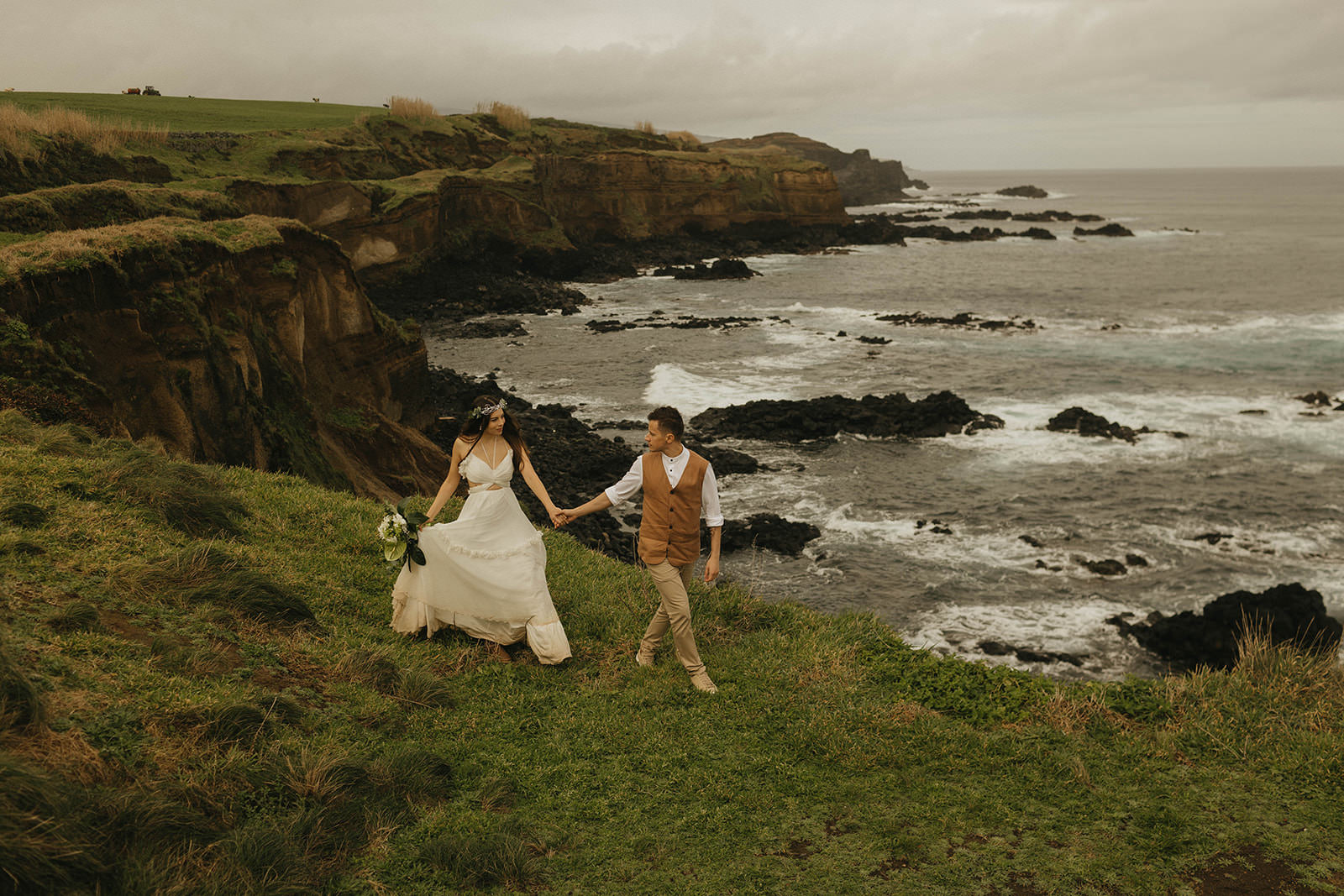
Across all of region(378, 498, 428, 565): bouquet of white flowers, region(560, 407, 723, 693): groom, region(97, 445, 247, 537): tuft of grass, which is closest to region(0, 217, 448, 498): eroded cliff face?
region(97, 445, 247, 537): tuft of grass

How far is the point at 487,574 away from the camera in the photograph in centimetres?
816

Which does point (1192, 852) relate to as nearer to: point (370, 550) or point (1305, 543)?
point (370, 550)

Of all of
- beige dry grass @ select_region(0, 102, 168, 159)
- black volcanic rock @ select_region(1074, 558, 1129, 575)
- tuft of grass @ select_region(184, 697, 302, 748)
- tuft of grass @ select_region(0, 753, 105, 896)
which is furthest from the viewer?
beige dry grass @ select_region(0, 102, 168, 159)

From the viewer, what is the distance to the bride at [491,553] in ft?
26.7

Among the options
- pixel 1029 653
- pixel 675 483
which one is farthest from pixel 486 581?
pixel 1029 653

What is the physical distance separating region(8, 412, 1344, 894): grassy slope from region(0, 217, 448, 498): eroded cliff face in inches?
147

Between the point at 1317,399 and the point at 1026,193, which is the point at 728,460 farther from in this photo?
the point at 1026,193

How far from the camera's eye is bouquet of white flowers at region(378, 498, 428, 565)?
26.6 ft

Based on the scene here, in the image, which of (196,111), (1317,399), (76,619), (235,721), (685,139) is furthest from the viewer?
(685,139)

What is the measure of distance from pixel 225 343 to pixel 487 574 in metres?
9.95

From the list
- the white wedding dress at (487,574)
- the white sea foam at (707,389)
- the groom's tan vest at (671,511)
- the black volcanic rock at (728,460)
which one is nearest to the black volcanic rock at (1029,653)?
the groom's tan vest at (671,511)

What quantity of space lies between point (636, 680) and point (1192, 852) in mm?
4473

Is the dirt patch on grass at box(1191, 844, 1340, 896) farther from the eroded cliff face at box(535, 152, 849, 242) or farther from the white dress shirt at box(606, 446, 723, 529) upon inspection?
the eroded cliff face at box(535, 152, 849, 242)

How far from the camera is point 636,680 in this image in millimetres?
8188
